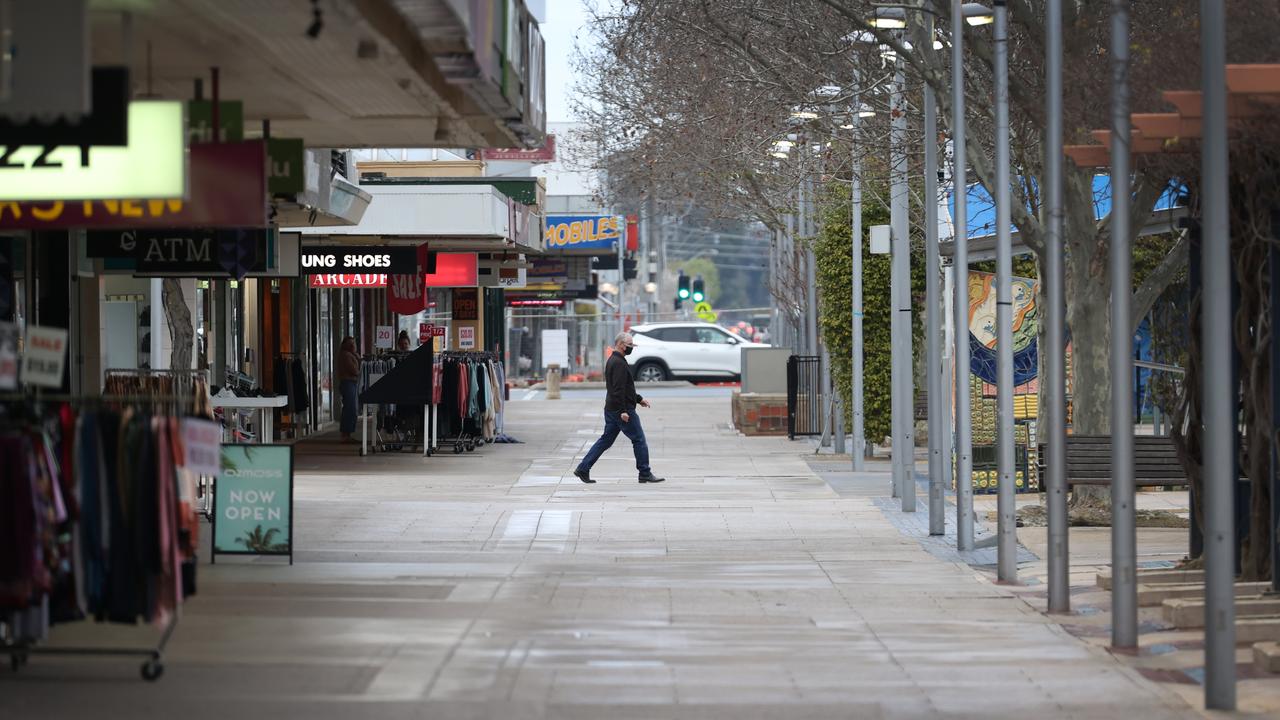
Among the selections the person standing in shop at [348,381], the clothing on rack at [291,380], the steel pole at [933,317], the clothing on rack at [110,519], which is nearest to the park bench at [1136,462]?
the steel pole at [933,317]

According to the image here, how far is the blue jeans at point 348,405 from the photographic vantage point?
28.0 m

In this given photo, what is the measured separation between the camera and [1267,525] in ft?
38.2

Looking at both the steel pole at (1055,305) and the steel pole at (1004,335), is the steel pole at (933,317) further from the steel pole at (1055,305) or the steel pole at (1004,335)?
the steel pole at (1055,305)

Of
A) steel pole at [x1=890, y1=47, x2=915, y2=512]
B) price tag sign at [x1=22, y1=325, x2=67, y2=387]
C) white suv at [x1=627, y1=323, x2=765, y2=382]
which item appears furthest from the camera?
white suv at [x1=627, y1=323, x2=765, y2=382]

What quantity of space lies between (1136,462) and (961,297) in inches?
84.3

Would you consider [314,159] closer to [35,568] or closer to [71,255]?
[71,255]

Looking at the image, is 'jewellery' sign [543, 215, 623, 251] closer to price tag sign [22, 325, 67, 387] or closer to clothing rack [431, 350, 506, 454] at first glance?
clothing rack [431, 350, 506, 454]

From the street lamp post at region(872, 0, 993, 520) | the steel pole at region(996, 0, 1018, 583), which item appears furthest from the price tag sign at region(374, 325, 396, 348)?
the steel pole at region(996, 0, 1018, 583)

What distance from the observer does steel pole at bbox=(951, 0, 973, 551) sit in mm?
14391

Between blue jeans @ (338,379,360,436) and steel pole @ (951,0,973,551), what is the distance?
47.7 feet

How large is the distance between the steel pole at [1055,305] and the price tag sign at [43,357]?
20.0 ft

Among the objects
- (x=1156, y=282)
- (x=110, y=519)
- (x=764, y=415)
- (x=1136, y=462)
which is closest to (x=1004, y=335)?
(x=1136, y=462)

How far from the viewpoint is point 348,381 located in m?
28.0

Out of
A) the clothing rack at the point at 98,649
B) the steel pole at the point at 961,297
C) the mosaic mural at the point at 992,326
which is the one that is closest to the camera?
the clothing rack at the point at 98,649
